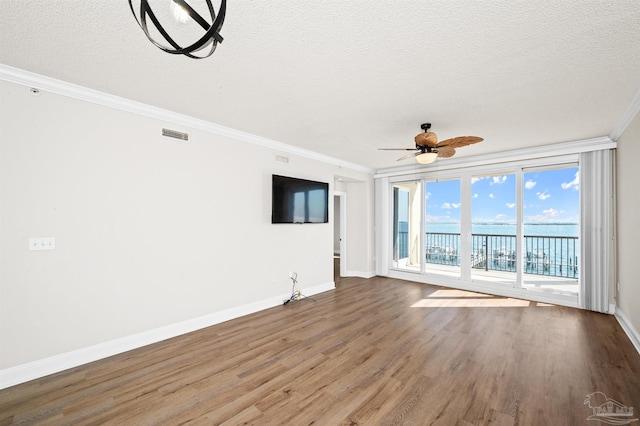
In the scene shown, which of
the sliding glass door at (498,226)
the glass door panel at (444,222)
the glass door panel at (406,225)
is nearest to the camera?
the sliding glass door at (498,226)

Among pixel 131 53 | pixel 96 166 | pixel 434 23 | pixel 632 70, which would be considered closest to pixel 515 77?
pixel 632 70

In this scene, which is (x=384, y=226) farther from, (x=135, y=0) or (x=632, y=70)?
(x=135, y=0)

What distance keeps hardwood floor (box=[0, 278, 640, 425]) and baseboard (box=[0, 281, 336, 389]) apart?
3.5 inches

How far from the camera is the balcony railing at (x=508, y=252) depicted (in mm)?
5363

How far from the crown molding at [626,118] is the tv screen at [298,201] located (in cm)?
400

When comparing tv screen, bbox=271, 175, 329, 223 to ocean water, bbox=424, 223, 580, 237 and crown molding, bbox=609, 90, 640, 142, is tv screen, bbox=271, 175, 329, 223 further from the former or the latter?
crown molding, bbox=609, 90, 640, 142

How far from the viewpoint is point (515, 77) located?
2.36 metres

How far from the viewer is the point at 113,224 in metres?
2.83

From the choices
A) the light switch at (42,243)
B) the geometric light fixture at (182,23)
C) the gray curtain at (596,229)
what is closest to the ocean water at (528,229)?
the gray curtain at (596,229)

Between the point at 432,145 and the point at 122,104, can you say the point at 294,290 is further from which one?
the point at 122,104

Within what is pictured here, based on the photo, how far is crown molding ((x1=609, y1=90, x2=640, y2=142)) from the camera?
2816 mm

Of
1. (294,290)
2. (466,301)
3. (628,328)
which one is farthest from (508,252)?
(294,290)

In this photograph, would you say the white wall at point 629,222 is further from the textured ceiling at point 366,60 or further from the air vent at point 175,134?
the air vent at point 175,134

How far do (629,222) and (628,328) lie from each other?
129 centimetres
